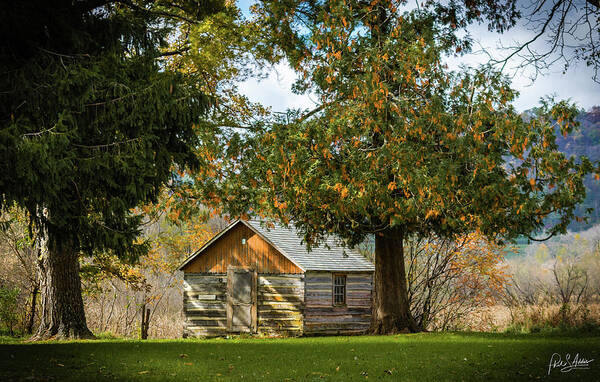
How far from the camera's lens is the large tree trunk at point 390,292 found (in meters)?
19.4

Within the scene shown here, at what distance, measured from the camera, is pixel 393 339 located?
1672 cm

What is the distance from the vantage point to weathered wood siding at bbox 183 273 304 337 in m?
24.2

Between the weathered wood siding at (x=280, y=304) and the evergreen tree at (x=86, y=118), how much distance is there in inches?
491

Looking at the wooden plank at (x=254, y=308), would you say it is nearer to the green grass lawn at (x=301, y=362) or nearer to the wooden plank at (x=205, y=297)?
the wooden plank at (x=205, y=297)

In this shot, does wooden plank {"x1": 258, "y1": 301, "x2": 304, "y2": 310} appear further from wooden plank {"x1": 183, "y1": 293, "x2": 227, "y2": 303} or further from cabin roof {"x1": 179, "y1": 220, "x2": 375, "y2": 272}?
wooden plank {"x1": 183, "y1": 293, "x2": 227, "y2": 303}

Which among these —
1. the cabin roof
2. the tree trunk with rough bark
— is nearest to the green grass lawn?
the tree trunk with rough bark

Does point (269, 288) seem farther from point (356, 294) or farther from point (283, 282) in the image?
point (356, 294)

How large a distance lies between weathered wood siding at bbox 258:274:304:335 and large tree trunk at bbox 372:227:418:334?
16.7 ft

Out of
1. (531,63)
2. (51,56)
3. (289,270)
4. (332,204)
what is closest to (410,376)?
(531,63)

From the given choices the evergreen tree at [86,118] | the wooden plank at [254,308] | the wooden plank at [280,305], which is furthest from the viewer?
the wooden plank at [254,308]

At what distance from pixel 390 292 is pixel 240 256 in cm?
812

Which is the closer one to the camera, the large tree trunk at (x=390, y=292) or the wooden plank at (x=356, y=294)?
the large tree trunk at (x=390, y=292)
